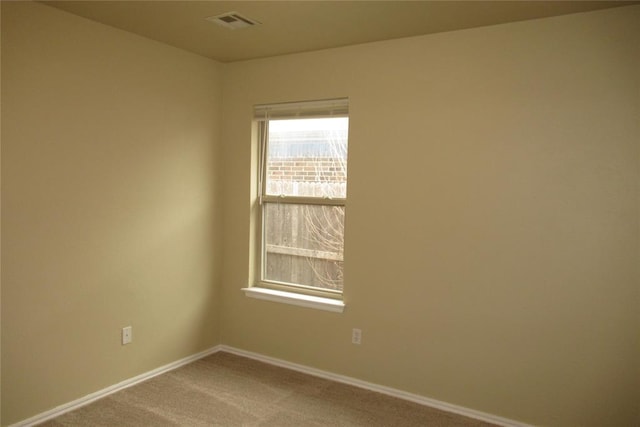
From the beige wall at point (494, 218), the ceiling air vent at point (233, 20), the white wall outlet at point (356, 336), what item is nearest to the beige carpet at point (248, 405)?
the beige wall at point (494, 218)

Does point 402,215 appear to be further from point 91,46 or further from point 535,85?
point 91,46

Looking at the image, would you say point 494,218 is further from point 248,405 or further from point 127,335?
point 127,335

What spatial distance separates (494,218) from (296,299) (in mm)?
1579

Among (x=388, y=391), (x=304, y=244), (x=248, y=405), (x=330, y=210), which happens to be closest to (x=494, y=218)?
(x=330, y=210)

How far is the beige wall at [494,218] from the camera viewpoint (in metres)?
2.63

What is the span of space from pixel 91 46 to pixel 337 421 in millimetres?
2767

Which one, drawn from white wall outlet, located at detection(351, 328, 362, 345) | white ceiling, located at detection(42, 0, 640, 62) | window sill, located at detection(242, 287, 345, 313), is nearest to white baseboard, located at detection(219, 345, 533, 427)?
white wall outlet, located at detection(351, 328, 362, 345)

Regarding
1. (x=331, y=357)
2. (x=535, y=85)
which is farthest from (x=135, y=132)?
(x=535, y=85)

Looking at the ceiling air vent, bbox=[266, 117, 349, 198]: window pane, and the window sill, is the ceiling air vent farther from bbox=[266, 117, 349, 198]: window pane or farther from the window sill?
the window sill

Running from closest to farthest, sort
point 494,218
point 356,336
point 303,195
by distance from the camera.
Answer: point 494,218 → point 356,336 → point 303,195

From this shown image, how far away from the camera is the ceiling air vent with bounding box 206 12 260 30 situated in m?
2.82

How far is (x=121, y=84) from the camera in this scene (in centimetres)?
319

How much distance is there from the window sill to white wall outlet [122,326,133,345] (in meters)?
0.95

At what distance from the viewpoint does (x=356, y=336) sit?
345 cm
